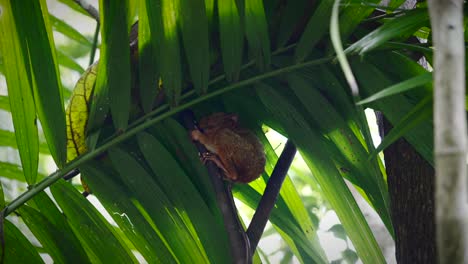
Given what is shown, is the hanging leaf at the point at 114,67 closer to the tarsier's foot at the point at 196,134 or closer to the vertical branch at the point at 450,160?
the tarsier's foot at the point at 196,134

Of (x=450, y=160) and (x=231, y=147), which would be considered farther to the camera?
(x=231, y=147)

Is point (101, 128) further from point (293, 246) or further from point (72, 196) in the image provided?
point (293, 246)

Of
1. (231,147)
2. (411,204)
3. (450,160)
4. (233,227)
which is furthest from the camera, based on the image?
(231,147)

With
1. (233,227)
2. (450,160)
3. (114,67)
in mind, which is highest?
(114,67)

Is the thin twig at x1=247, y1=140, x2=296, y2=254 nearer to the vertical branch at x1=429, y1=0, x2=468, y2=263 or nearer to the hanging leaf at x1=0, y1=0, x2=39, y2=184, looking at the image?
the hanging leaf at x1=0, y1=0, x2=39, y2=184

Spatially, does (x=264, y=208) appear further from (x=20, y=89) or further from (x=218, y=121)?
(x=20, y=89)

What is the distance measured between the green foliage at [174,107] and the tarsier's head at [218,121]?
49mm

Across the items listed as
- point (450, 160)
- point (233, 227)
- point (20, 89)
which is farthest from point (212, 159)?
point (450, 160)

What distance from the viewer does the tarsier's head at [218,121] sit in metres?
1.08

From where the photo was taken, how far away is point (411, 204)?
105cm

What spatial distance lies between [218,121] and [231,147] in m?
0.09

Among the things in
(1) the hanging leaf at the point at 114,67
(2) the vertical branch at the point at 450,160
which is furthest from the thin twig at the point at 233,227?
(2) the vertical branch at the point at 450,160

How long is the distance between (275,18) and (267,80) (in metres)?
0.10

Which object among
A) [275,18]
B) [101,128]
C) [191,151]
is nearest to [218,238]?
[191,151]
